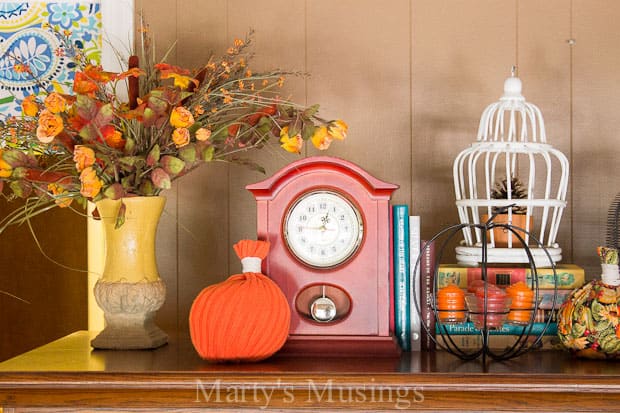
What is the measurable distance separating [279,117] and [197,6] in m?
0.47

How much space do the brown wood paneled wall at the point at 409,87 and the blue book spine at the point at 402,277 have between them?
0.31m

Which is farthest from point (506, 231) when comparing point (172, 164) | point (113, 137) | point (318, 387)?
point (113, 137)

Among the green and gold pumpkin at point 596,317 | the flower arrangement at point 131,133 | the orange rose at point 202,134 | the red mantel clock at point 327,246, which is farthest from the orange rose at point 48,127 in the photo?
the green and gold pumpkin at point 596,317

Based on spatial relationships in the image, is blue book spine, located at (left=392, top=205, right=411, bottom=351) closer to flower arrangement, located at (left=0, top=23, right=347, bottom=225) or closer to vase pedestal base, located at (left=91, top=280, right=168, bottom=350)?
flower arrangement, located at (left=0, top=23, right=347, bottom=225)

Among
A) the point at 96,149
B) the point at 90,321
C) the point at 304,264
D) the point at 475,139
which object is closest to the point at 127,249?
the point at 96,149

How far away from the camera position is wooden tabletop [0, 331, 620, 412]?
3.50 ft

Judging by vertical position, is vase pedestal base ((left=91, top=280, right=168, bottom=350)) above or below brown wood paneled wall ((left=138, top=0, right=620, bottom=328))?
below

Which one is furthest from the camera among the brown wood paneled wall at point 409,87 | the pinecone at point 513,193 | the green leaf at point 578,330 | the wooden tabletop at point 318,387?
the brown wood paneled wall at point 409,87

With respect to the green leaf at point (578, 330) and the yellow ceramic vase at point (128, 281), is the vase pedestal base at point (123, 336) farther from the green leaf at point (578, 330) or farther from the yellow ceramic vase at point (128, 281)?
the green leaf at point (578, 330)

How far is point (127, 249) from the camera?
1279 millimetres

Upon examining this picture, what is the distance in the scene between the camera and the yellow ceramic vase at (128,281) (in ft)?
4.17

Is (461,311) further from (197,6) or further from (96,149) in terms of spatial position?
(197,6)

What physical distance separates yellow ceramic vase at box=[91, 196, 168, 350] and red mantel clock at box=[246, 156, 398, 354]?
20cm

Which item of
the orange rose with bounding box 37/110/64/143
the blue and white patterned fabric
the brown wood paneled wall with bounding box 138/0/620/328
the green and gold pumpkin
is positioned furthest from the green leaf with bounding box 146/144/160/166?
the green and gold pumpkin
